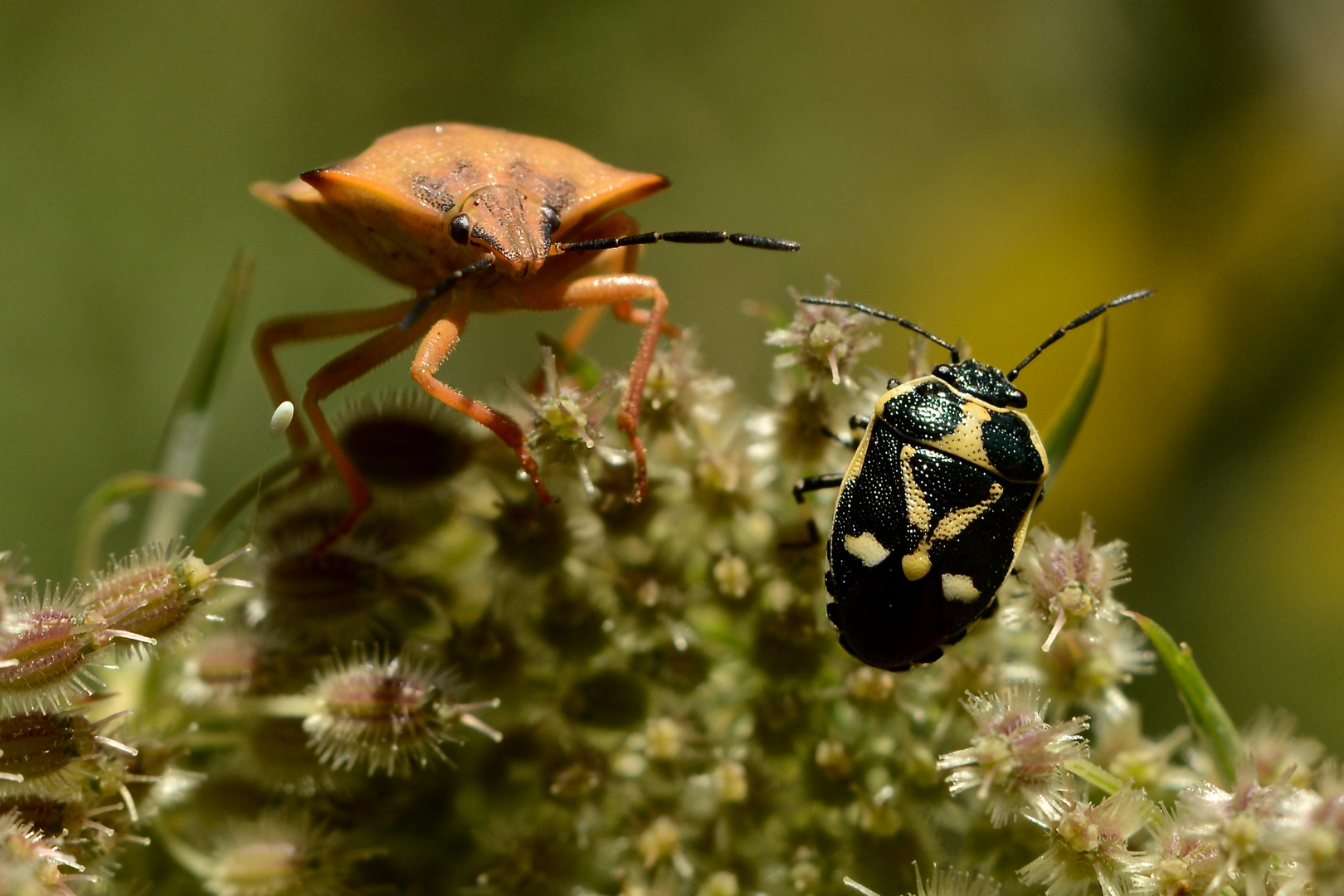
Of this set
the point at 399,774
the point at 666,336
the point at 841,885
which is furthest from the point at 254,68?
the point at 841,885

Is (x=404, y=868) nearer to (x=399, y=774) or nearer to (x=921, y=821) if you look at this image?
(x=399, y=774)

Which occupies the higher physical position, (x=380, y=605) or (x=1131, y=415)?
(x=380, y=605)

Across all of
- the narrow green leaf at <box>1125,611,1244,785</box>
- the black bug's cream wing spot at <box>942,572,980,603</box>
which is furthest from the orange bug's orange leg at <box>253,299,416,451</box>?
the narrow green leaf at <box>1125,611,1244,785</box>

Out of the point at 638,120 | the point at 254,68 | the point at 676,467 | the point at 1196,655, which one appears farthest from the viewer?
the point at 638,120

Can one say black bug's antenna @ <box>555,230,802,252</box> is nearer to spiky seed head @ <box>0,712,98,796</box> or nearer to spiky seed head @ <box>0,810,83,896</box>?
spiky seed head @ <box>0,712,98,796</box>

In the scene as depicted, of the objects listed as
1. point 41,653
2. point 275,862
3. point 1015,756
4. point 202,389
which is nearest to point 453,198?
point 202,389

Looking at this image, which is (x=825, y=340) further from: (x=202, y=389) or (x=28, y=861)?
(x=28, y=861)
